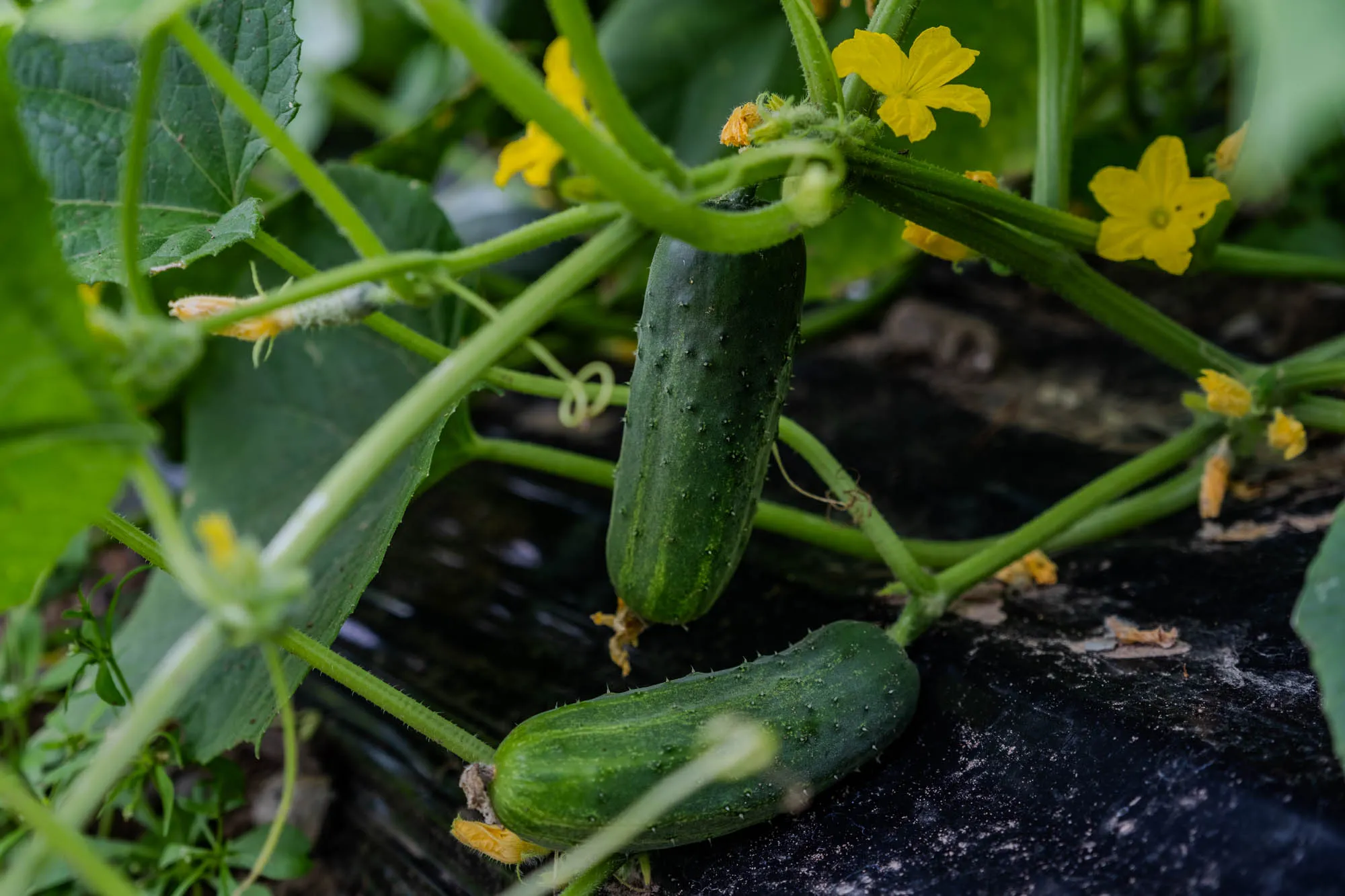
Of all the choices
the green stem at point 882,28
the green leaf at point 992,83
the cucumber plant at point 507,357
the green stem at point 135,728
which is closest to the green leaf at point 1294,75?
the cucumber plant at point 507,357

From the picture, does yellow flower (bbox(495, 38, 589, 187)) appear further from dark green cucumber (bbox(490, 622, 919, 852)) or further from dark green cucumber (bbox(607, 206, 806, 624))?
dark green cucumber (bbox(490, 622, 919, 852))

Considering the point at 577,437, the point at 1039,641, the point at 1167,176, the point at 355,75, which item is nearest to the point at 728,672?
the point at 1039,641

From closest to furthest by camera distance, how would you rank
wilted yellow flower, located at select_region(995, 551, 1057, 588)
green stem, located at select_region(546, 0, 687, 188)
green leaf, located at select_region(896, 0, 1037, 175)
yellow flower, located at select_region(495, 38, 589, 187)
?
green stem, located at select_region(546, 0, 687, 188) < wilted yellow flower, located at select_region(995, 551, 1057, 588) < yellow flower, located at select_region(495, 38, 589, 187) < green leaf, located at select_region(896, 0, 1037, 175)

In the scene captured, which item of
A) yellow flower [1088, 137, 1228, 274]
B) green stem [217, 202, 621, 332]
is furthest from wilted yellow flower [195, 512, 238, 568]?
yellow flower [1088, 137, 1228, 274]

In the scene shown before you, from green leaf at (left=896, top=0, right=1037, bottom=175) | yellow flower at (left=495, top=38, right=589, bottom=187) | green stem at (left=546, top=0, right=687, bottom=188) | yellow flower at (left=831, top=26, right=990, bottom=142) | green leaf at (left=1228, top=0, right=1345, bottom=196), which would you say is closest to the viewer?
green leaf at (left=1228, top=0, right=1345, bottom=196)

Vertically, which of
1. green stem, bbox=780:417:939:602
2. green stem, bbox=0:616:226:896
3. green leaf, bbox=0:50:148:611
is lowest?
green stem, bbox=0:616:226:896

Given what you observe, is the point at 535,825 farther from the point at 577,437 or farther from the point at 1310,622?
the point at 577,437
